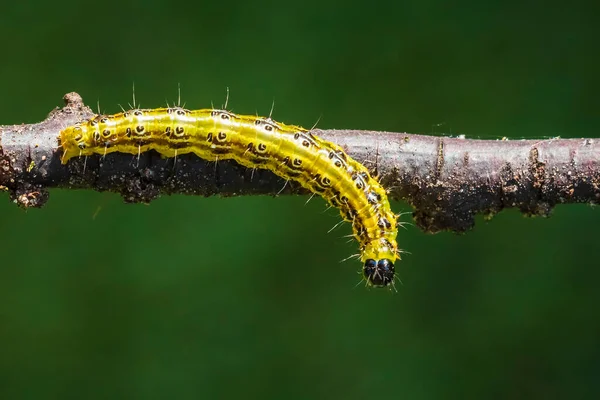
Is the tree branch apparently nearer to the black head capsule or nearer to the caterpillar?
the caterpillar

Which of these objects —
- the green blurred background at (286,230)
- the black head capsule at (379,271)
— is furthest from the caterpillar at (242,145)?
the green blurred background at (286,230)

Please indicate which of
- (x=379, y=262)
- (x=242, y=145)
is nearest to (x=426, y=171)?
(x=379, y=262)

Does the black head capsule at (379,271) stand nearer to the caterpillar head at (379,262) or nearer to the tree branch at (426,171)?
the caterpillar head at (379,262)

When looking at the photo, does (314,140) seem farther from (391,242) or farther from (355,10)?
(355,10)

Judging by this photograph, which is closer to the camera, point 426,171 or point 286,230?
point 426,171

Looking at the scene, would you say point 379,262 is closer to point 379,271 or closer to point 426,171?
point 379,271
